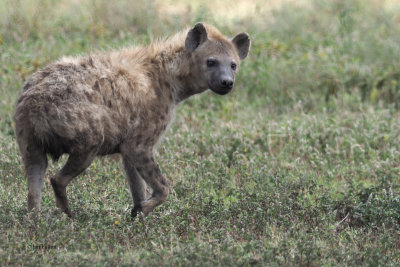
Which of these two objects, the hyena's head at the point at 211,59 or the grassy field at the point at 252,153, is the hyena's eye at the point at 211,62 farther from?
the grassy field at the point at 252,153

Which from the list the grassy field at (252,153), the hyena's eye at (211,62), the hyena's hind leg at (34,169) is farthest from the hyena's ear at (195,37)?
the hyena's hind leg at (34,169)

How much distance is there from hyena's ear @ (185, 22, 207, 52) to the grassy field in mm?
1222

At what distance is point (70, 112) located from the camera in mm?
4711

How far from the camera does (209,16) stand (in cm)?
1041

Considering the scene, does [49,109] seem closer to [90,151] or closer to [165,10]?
[90,151]

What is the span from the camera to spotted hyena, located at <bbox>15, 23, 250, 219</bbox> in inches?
186

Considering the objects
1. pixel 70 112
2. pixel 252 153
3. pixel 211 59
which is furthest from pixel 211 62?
pixel 252 153

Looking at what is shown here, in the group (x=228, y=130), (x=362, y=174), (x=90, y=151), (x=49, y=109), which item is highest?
(x=49, y=109)

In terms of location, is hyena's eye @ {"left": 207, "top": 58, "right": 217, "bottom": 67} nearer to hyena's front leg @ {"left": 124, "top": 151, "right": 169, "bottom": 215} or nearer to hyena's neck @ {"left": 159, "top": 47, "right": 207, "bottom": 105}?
hyena's neck @ {"left": 159, "top": 47, "right": 207, "bottom": 105}

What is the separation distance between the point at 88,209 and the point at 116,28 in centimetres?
564

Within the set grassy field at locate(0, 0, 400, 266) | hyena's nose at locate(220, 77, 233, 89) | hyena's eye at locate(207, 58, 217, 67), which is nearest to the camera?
grassy field at locate(0, 0, 400, 266)

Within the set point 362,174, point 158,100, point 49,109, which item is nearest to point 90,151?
point 49,109

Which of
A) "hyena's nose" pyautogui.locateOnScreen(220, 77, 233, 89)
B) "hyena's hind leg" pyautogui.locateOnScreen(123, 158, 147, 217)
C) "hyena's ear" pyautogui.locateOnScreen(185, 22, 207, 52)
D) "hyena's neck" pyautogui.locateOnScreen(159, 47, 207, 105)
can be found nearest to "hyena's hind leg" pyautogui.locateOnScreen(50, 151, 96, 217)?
"hyena's hind leg" pyautogui.locateOnScreen(123, 158, 147, 217)

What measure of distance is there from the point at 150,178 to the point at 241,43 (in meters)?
1.64
